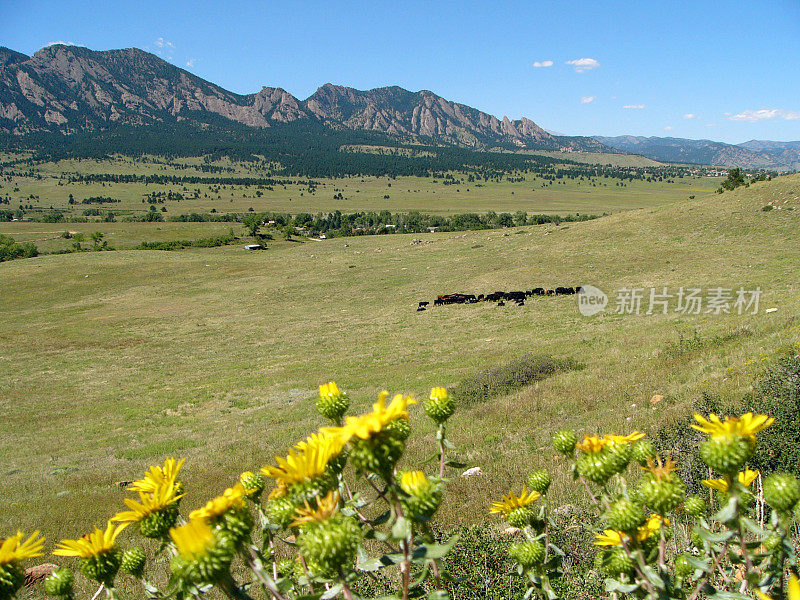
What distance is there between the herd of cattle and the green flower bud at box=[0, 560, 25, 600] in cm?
2731

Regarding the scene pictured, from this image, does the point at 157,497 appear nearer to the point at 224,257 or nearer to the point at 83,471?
the point at 83,471

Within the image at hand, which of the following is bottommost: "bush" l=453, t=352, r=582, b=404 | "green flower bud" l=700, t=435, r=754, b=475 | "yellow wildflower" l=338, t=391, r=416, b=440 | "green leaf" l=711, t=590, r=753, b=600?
"bush" l=453, t=352, r=582, b=404

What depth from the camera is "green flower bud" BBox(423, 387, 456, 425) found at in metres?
2.09

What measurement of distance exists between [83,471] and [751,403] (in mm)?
13948

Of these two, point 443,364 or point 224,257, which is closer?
point 443,364

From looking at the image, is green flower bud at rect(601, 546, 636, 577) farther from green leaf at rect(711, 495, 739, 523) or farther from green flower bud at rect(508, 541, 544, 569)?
green leaf at rect(711, 495, 739, 523)

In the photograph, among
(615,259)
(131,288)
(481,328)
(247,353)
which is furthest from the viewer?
(131,288)

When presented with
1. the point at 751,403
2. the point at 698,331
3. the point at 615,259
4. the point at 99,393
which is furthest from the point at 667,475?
the point at 615,259

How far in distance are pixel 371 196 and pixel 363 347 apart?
153 m

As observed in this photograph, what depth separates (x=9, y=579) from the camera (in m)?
1.47

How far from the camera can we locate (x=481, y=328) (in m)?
24.2

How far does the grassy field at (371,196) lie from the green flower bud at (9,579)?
117 metres

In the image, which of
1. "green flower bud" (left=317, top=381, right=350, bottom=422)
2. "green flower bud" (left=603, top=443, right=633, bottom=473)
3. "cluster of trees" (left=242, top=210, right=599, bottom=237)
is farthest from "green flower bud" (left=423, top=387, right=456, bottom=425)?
"cluster of trees" (left=242, top=210, right=599, bottom=237)

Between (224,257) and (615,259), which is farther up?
(615,259)
